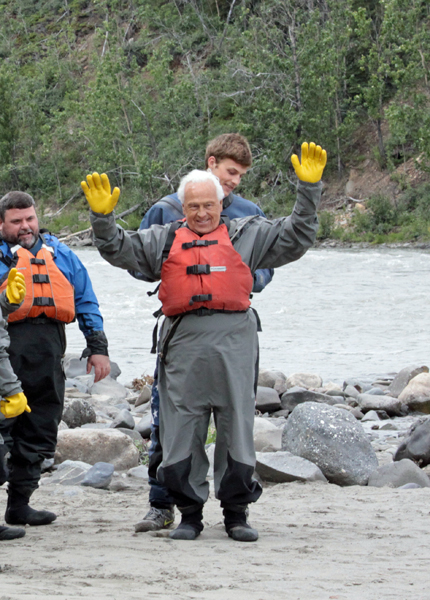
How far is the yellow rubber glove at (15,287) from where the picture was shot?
3363 mm

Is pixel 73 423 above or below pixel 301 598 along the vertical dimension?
below

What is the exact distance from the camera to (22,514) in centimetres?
375

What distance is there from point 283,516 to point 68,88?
46.9 m

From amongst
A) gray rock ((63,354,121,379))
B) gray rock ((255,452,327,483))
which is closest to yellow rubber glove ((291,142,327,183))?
gray rock ((255,452,327,483))

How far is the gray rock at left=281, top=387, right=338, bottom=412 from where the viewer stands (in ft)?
25.6

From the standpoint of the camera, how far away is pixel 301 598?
2.49 metres

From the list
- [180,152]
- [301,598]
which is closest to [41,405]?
[301,598]

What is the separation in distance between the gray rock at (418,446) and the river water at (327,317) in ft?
15.0

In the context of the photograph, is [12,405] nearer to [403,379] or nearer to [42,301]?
[42,301]

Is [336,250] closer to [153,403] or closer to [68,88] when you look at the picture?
[153,403]

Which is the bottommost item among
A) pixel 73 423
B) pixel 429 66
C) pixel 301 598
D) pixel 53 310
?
pixel 73 423

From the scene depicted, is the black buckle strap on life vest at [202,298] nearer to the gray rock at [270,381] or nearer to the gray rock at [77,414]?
the gray rock at [77,414]

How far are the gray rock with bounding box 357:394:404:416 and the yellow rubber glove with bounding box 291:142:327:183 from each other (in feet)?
15.8

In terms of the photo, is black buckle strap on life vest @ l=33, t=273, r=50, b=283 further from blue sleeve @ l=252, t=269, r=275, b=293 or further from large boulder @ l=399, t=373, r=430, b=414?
large boulder @ l=399, t=373, r=430, b=414
